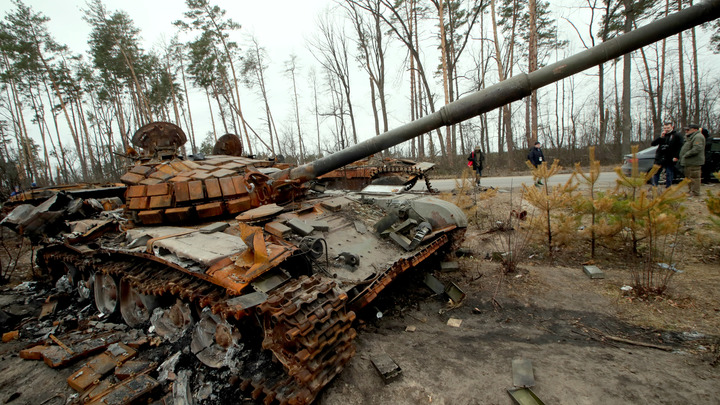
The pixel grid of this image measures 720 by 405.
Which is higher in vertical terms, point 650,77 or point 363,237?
point 650,77

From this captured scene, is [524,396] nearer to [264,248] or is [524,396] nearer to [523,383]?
[523,383]

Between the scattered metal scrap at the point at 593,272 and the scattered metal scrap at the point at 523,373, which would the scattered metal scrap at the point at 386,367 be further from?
the scattered metal scrap at the point at 593,272

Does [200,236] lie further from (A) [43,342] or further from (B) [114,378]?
(A) [43,342]

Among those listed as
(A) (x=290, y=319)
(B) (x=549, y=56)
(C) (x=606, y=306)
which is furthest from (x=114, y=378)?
(B) (x=549, y=56)

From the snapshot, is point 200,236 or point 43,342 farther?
point 43,342

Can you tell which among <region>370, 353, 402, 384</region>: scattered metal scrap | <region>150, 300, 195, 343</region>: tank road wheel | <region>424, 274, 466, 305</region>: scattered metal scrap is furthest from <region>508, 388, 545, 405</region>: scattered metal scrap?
<region>150, 300, 195, 343</region>: tank road wheel

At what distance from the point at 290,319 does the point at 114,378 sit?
2.25 metres

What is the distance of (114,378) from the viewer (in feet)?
10.5

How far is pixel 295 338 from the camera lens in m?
2.38

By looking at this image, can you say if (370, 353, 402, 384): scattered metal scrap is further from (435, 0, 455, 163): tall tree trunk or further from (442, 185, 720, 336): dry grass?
(435, 0, 455, 163): tall tree trunk

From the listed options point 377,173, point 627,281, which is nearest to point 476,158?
point 377,173

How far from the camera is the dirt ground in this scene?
2.60 m

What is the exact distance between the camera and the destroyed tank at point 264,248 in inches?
99.3

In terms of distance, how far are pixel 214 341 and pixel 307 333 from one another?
53.2 inches
